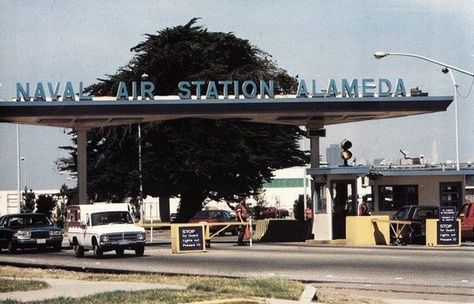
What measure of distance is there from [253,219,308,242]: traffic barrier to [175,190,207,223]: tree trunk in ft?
84.7

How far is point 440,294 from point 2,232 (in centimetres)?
2437

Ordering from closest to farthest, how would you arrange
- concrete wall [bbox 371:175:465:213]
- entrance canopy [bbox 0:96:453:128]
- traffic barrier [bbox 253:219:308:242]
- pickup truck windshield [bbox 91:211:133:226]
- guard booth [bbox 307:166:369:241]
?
pickup truck windshield [bbox 91:211:133:226]
guard booth [bbox 307:166:369:241]
entrance canopy [bbox 0:96:453:128]
traffic barrier [bbox 253:219:308:242]
concrete wall [bbox 371:175:465:213]

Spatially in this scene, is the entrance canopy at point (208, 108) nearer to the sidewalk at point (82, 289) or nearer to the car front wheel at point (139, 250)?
the car front wheel at point (139, 250)

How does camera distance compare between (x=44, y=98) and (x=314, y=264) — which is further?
(x=44, y=98)

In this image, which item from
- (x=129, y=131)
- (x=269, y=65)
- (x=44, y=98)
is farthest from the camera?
(x=269, y=65)

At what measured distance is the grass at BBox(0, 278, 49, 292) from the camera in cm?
1860

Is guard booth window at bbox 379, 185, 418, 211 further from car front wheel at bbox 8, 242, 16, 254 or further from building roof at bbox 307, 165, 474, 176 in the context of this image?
car front wheel at bbox 8, 242, 16, 254

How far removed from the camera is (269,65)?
72062mm

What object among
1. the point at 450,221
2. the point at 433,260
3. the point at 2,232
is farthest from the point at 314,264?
the point at 2,232

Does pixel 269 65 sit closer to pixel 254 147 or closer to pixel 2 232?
pixel 254 147

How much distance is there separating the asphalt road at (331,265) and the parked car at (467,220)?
18.8 feet

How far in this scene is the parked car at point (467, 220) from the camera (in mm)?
40219

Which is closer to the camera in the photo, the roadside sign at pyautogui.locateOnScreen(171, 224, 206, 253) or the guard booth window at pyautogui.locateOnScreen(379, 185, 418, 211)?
the roadside sign at pyautogui.locateOnScreen(171, 224, 206, 253)

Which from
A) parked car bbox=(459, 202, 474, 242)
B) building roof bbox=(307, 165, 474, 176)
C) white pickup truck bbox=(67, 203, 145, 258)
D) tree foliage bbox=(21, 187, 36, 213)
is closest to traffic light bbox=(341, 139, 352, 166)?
building roof bbox=(307, 165, 474, 176)
